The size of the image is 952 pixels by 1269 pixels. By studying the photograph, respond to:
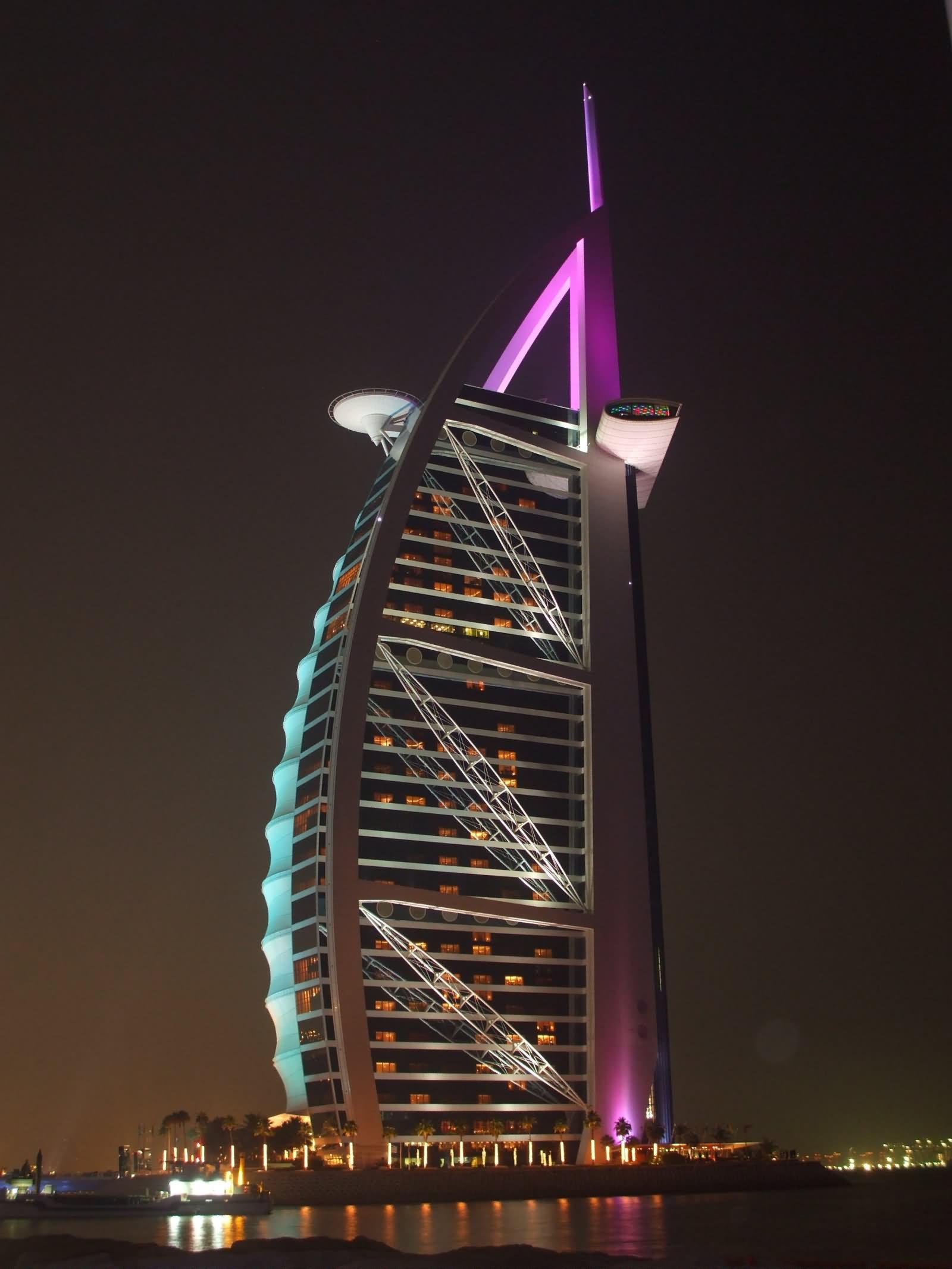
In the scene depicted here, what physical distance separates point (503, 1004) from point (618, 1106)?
8.17 m

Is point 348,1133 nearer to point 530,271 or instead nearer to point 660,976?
point 660,976

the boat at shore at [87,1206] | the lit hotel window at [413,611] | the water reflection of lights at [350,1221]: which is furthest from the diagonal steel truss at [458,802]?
the boat at shore at [87,1206]

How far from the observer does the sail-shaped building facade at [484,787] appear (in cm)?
7462

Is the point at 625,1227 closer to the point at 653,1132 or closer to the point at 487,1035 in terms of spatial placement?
the point at 653,1132

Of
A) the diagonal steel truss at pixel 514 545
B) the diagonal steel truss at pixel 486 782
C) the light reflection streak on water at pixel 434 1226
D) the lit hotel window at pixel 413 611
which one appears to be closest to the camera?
the light reflection streak on water at pixel 434 1226

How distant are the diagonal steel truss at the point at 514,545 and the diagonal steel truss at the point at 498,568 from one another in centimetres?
72

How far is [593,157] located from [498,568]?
32357 mm

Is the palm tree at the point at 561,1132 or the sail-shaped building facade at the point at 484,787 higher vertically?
the sail-shaped building facade at the point at 484,787

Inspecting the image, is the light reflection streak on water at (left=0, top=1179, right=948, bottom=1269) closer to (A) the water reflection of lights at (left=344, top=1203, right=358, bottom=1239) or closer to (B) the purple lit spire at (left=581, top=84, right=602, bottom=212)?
(A) the water reflection of lights at (left=344, top=1203, right=358, bottom=1239)

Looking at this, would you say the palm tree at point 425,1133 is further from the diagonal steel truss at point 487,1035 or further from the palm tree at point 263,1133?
the palm tree at point 263,1133

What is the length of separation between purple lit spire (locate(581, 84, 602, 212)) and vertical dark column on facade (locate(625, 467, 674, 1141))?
66.7 ft

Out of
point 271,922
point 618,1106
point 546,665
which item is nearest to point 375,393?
point 546,665

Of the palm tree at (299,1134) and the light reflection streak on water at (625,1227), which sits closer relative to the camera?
the light reflection streak on water at (625,1227)

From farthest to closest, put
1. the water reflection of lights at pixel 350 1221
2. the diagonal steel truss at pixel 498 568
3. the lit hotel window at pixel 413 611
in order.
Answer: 1. the diagonal steel truss at pixel 498 568
2. the lit hotel window at pixel 413 611
3. the water reflection of lights at pixel 350 1221
